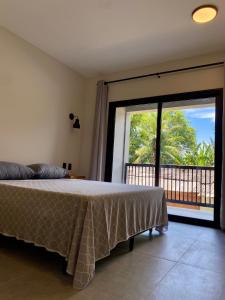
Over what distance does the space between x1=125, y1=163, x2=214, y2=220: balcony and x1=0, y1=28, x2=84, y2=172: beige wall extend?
1.47 meters

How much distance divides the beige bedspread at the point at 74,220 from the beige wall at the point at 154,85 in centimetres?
239

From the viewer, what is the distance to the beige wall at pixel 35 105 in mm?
3301

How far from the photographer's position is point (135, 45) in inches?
140

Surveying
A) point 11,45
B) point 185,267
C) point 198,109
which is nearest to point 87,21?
point 11,45

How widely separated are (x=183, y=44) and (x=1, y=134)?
3.03 m

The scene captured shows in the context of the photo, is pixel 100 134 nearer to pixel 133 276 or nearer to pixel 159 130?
pixel 159 130

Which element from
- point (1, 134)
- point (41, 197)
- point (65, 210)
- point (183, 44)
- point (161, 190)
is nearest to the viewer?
point (65, 210)

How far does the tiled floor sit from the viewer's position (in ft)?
4.78

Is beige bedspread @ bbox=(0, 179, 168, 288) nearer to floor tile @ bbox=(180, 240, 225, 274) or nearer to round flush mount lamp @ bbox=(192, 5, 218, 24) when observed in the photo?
floor tile @ bbox=(180, 240, 225, 274)

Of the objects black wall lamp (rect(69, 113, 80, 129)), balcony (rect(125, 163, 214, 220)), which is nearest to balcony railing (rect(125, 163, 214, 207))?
balcony (rect(125, 163, 214, 220))

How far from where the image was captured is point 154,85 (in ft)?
13.5

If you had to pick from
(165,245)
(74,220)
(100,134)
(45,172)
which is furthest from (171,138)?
(74,220)

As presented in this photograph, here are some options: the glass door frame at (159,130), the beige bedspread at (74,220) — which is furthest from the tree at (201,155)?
the beige bedspread at (74,220)

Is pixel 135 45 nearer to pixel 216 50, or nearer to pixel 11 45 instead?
pixel 216 50
